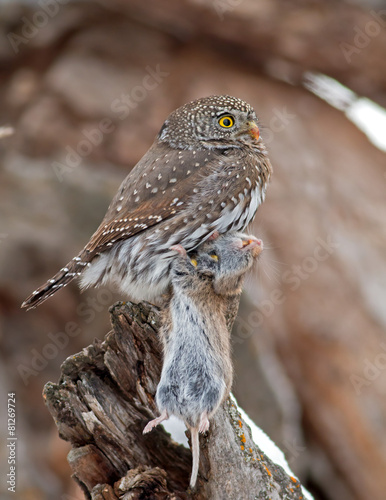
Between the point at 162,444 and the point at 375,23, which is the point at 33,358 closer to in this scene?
the point at 162,444

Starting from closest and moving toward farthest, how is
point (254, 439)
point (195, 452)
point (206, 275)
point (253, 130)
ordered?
point (195, 452), point (254, 439), point (206, 275), point (253, 130)

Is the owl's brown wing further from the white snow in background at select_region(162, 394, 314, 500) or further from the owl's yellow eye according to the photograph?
the white snow in background at select_region(162, 394, 314, 500)

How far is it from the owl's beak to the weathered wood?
1658 millimetres

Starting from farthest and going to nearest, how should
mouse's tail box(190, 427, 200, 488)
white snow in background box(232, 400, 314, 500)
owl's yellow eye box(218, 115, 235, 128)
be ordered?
owl's yellow eye box(218, 115, 235, 128), white snow in background box(232, 400, 314, 500), mouse's tail box(190, 427, 200, 488)

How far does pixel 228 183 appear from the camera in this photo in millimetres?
4551

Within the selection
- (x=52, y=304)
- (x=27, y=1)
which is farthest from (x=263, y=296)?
(x=27, y=1)

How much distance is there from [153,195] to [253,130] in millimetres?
946

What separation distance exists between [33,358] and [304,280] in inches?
147

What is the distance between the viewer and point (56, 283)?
14.4 feet

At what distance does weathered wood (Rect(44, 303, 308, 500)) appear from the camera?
3.57 meters

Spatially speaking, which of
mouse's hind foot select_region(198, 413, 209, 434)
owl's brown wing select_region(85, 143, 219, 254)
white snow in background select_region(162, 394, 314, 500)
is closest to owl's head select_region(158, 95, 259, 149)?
owl's brown wing select_region(85, 143, 219, 254)

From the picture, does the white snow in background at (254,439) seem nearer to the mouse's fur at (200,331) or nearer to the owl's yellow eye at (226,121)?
the mouse's fur at (200,331)

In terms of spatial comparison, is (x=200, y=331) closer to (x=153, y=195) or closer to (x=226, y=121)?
(x=153, y=195)

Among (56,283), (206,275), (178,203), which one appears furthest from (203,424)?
(178,203)
